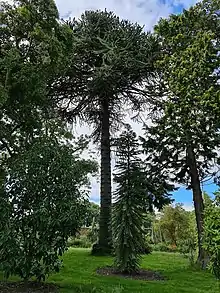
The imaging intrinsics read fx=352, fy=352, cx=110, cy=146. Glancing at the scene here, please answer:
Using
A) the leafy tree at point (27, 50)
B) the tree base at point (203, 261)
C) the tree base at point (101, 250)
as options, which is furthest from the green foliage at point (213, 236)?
the tree base at point (101, 250)

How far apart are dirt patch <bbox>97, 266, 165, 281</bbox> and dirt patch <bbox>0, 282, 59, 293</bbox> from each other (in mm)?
3131

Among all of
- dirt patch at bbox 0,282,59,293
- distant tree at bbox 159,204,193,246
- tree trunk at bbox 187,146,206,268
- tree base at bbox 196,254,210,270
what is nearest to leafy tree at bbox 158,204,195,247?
distant tree at bbox 159,204,193,246

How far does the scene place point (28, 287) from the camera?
7.29m

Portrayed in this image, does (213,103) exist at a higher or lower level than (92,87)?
lower

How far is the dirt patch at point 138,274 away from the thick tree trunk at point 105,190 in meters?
4.09

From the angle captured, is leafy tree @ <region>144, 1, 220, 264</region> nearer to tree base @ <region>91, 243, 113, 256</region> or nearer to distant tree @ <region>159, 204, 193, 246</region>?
tree base @ <region>91, 243, 113, 256</region>

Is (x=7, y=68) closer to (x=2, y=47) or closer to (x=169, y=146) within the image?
(x=2, y=47)

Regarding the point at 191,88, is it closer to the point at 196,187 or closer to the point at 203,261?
the point at 196,187

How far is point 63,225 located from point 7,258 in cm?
126

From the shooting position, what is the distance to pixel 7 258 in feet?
22.9

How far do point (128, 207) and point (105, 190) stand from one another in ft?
18.5

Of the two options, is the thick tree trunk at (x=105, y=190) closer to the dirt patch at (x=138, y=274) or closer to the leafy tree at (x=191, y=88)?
the leafy tree at (x=191, y=88)

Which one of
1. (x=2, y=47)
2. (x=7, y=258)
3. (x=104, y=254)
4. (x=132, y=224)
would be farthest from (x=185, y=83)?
(x=104, y=254)

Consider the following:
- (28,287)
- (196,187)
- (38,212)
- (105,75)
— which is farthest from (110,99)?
(28,287)
